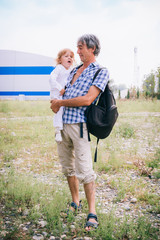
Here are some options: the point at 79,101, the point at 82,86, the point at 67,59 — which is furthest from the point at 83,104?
the point at 67,59

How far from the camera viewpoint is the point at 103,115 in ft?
8.20

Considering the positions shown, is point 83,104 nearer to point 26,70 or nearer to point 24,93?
point 24,93

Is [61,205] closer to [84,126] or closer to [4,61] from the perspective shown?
[84,126]

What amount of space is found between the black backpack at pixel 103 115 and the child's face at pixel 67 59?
669 mm

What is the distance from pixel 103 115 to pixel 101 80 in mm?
A: 388

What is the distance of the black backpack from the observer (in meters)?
2.44

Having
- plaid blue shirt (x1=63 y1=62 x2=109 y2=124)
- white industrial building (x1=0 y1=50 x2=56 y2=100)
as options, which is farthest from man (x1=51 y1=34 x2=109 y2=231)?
white industrial building (x1=0 y1=50 x2=56 y2=100)

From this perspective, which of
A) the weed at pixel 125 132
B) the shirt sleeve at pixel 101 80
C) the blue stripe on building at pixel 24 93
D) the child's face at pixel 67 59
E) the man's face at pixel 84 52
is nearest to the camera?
the shirt sleeve at pixel 101 80

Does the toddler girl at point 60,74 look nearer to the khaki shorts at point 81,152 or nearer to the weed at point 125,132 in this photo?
the khaki shorts at point 81,152

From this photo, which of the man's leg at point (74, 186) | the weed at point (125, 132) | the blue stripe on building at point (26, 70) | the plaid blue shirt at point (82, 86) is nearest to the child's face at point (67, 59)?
the plaid blue shirt at point (82, 86)

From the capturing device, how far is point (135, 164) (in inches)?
182

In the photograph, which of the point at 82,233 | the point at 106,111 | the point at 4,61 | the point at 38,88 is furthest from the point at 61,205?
the point at 4,61

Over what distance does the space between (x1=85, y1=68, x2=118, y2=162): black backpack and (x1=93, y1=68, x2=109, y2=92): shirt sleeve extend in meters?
0.05

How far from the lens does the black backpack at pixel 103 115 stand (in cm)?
244
